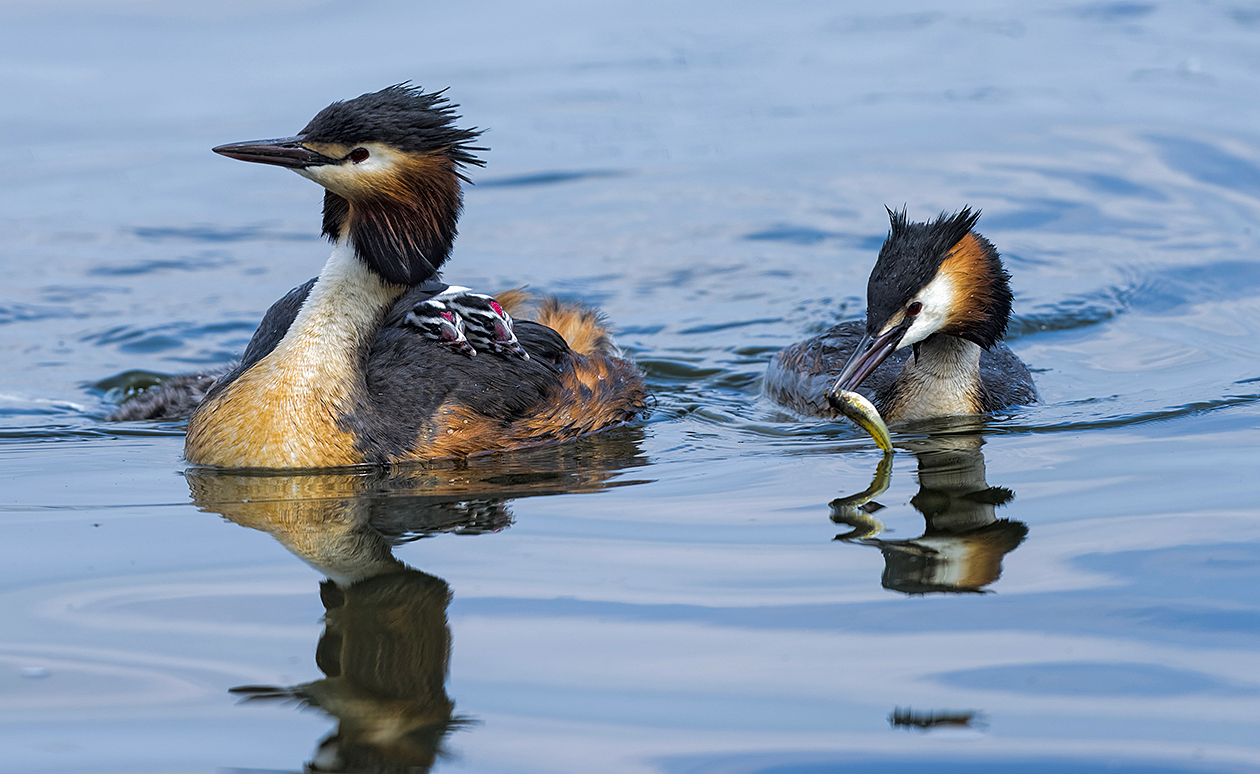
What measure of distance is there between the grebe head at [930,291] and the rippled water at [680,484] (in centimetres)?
49

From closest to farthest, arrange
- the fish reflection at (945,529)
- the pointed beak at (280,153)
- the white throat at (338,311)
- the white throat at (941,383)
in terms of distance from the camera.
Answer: the fish reflection at (945,529), the pointed beak at (280,153), the white throat at (338,311), the white throat at (941,383)

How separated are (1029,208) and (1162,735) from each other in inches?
379

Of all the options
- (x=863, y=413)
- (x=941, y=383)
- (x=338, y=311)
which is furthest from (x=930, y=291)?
(x=338, y=311)

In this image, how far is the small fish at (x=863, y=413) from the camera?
7.20 metres

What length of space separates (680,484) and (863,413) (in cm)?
119

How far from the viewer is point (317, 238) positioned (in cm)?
1277

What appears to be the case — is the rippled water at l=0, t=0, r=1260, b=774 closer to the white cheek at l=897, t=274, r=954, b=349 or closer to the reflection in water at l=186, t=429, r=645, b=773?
the reflection in water at l=186, t=429, r=645, b=773

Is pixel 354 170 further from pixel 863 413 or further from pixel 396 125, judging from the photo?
pixel 863 413

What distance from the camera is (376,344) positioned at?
7.62 metres

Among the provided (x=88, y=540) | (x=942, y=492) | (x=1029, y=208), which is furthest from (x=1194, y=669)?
(x=1029, y=208)

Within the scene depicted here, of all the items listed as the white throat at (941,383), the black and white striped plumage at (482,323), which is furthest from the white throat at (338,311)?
the white throat at (941,383)

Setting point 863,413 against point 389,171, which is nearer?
point 389,171

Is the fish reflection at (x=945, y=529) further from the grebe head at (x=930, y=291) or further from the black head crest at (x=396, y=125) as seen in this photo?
the black head crest at (x=396, y=125)

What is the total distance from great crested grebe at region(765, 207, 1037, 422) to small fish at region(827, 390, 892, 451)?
78mm
